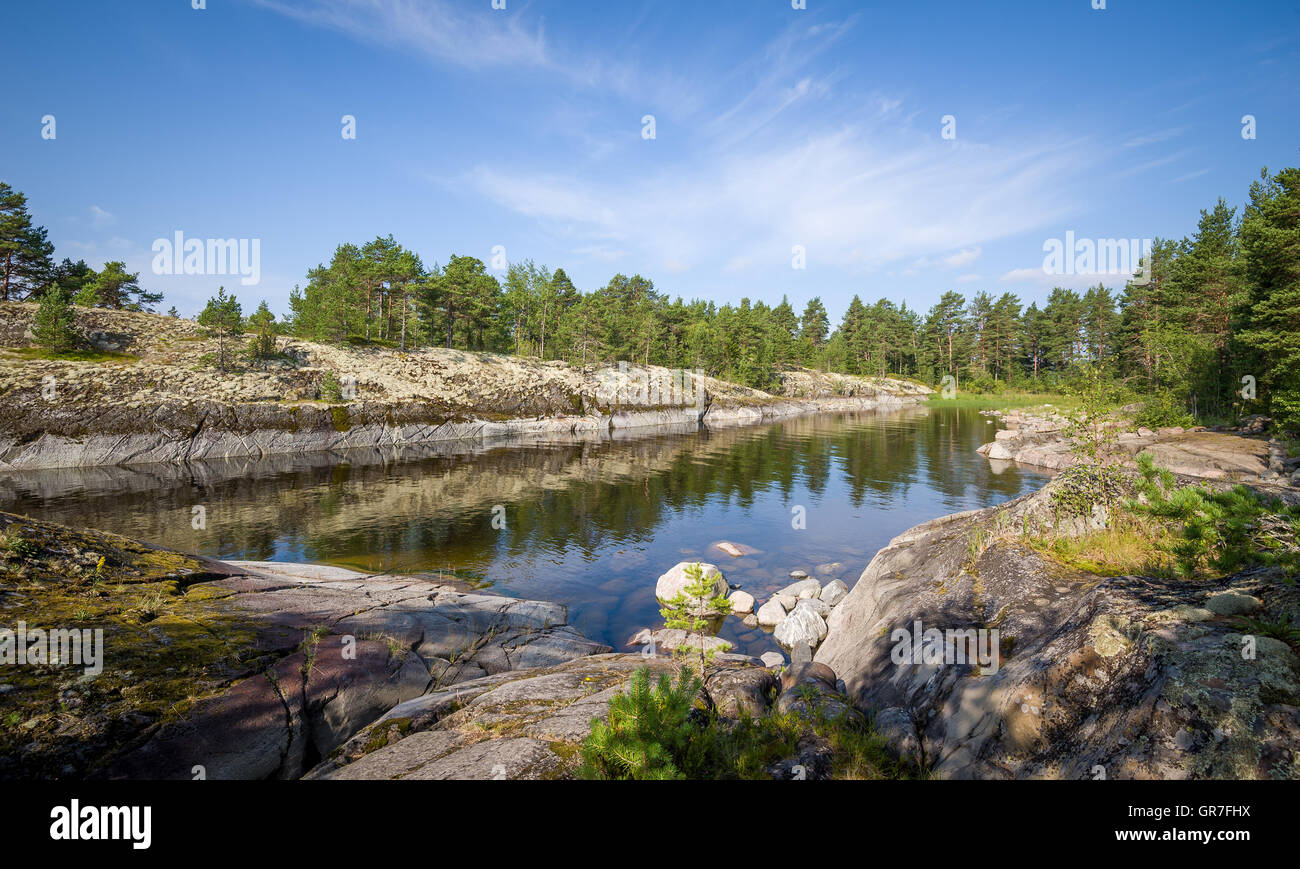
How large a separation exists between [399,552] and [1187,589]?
77.9 ft

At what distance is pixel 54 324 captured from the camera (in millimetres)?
42250

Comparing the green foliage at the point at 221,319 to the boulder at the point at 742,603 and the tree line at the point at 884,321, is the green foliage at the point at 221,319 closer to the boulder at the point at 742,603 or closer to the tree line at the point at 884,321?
the tree line at the point at 884,321

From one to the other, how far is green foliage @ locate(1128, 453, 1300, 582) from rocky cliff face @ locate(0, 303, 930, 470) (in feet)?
183

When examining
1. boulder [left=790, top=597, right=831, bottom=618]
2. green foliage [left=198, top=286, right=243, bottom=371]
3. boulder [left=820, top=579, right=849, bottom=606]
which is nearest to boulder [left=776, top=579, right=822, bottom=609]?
boulder [left=820, top=579, right=849, bottom=606]

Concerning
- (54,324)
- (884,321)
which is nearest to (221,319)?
(54,324)

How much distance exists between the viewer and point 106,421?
1496 inches

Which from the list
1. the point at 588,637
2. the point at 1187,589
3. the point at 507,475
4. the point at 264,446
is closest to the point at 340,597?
the point at 588,637

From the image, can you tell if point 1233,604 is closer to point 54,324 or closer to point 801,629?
point 801,629

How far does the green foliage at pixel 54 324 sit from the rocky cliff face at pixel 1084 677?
6676cm

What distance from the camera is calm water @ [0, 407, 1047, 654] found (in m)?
20.4

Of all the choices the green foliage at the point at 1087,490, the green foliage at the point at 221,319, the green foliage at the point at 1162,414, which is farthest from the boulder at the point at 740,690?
the green foliage at the point at 221,319

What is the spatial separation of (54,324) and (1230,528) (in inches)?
2786

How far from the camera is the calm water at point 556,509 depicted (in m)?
20.4
